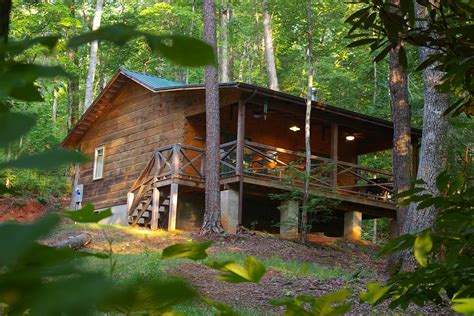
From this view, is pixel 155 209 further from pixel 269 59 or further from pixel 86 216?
pixel 86 216

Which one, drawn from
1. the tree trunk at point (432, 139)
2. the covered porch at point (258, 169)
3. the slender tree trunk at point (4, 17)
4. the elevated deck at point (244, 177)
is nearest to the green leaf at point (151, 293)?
the slender tree trunk at point (4, 17)

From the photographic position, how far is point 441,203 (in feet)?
5.72

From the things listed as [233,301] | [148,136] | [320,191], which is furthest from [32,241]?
[148,136]

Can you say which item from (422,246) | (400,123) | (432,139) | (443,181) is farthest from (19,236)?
(400,123)

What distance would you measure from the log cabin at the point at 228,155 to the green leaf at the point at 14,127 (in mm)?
15051

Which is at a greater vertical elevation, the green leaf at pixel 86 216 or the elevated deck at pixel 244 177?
the elevated deck at pixel 244 177

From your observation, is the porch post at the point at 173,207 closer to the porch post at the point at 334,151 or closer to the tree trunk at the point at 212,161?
the tree trunk at the point at 212,161

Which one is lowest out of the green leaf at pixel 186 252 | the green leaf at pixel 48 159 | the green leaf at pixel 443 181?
the green leaf at pixel 186 252

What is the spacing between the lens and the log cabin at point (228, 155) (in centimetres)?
1623

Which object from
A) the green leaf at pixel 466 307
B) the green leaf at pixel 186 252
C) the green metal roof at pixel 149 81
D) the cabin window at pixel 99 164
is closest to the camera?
the green leaf at pixel 466 307

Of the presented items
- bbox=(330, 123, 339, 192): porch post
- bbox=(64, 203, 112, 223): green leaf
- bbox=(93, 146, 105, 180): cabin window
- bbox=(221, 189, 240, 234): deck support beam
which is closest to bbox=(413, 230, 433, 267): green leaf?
bbox=(64, 203, 112, 223): green leaf

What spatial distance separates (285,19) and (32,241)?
3108 centimetres

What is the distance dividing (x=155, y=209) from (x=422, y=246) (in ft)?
49.9

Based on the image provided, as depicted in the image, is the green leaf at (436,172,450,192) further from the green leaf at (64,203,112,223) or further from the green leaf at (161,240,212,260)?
the green leaf at (64,203,112,223)
